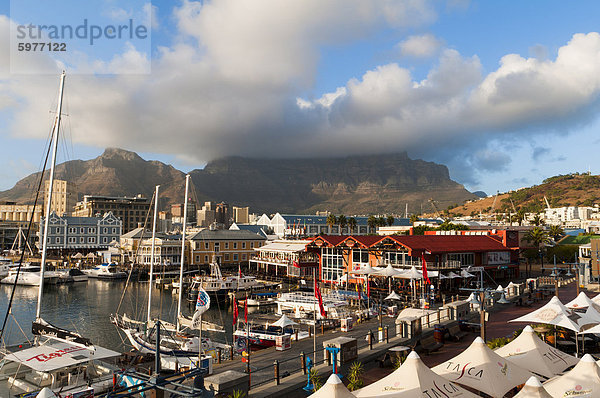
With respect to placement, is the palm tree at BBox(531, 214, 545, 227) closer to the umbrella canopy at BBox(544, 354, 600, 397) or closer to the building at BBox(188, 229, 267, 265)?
the building at BBox(188, 229, 267, 265)

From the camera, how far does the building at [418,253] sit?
60.0 meters

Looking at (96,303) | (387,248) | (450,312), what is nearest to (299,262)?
(387,248)

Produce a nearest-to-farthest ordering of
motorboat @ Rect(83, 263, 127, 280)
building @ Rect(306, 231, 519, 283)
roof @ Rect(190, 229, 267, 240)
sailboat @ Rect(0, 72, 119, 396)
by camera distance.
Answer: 1. sailboat @ Rect(0, 72, 119, 396)
2. building @ Rect(306, 231, 519, 283)
3. motorboat @ Rect(83, 263, 127, 280)
4. roof @ Rect(190, 229, 267, 240)

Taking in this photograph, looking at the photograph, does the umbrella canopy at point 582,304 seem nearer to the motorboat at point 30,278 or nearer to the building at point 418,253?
the building at point 418,253

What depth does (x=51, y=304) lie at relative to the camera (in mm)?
66250

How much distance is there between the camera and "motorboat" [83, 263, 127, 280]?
3713 inches

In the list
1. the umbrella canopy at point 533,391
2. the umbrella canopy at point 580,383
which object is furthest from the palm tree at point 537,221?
the umbrella canopy at point 533,391

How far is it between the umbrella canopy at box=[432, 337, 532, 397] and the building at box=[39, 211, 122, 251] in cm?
13155

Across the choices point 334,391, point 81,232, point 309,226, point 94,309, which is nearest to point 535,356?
point 334,391

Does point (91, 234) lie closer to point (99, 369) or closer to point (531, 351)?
point (99, 369)

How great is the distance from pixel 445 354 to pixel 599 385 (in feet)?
32.9

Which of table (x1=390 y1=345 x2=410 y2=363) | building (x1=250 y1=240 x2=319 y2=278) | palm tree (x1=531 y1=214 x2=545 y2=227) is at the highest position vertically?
palm tree (x1=531 y1=214 x2=545 y2=227)

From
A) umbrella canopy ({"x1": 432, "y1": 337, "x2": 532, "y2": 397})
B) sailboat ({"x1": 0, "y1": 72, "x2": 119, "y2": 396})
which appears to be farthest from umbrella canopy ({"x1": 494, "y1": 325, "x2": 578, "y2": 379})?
sailboat ({"x1": 0, "y1": 72, "x2": 119, "y2": 396})

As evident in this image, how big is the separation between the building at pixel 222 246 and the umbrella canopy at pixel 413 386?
294 ft
